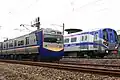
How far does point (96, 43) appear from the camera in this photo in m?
23.7

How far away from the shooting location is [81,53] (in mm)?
27016

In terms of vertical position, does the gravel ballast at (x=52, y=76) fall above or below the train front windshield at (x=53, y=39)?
below

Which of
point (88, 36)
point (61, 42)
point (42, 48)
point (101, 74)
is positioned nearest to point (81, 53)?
point (88, 36)

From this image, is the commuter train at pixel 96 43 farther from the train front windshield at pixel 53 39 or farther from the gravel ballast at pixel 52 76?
the gravel ballast at pixel 52 76

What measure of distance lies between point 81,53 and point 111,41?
4.54 meters

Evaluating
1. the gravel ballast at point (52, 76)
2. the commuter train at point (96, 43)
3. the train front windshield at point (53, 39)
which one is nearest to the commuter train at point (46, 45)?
the train front windshield at point (53, 39)

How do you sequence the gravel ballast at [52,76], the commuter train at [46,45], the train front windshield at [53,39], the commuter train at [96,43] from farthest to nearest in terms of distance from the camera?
the commuter train at [96,43] → the train front windshield at [53,39] → the commuter train at [46,45] → the gravel ballast at [52,76]

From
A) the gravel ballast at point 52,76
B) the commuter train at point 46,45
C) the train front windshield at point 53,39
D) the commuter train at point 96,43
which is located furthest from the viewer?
the commuter train at point 96,43

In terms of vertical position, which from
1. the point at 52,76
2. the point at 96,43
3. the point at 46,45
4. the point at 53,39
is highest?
the point at 53,39

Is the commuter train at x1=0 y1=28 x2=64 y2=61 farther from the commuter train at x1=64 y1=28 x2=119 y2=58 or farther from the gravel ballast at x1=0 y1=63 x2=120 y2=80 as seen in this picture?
the gravel ballast at x1=0 y1=63 x2=120 y2=80

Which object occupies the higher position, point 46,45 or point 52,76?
point 46,45

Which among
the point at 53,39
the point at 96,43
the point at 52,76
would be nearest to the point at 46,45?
the point at 53,39

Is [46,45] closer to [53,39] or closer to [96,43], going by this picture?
[53,39]

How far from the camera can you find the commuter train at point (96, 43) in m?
23.2
